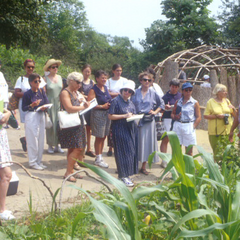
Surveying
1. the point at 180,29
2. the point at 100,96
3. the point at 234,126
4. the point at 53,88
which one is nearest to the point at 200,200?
the point at 234,126

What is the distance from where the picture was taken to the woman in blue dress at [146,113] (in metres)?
5.96

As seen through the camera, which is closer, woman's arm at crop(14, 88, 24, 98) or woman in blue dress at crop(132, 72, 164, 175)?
woman in blue dress at crop(132, 72, 164, 175)

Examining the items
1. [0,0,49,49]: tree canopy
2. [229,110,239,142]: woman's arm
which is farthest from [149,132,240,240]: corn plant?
[0,0,49,49]: tree canopy

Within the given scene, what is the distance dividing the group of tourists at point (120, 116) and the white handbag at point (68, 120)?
8 cm

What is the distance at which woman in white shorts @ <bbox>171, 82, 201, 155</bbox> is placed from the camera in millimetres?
5938

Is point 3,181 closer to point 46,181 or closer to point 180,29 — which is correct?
point 46,181

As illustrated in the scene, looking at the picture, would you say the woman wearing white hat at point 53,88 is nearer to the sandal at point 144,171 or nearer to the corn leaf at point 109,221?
the sandal at point 144,171

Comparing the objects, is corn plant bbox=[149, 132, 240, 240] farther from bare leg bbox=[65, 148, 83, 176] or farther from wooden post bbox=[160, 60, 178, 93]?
wooden post bbox=[160, 60, 178, 93]

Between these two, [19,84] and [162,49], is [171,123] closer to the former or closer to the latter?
[19,84]

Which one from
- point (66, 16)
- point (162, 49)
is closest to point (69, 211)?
point (162, 49)


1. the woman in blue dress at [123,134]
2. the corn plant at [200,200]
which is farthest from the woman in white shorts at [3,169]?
the woman in blue dress at [123,134]

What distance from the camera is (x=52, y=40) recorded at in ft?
152

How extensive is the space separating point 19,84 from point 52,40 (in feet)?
136

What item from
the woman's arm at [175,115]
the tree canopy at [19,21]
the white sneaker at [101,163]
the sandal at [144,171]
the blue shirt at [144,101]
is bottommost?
the sandal at [144,171]
